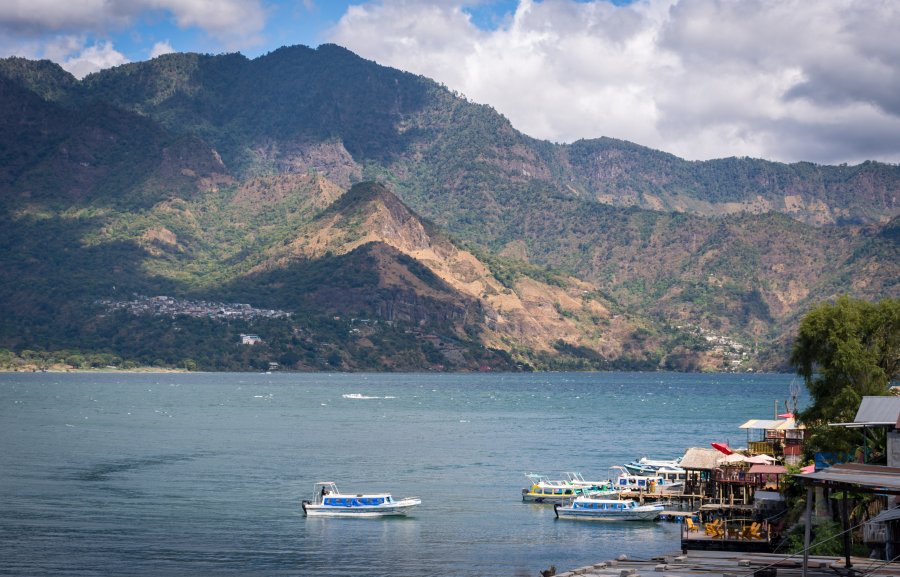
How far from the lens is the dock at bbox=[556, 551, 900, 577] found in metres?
40.8

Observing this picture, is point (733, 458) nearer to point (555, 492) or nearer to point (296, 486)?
point (555, 492)

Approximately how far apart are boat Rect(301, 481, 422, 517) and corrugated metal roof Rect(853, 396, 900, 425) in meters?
34.1

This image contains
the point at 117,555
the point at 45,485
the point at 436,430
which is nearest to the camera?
the point at 117,555

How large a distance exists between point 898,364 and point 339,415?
111m

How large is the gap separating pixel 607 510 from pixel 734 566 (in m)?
31.6

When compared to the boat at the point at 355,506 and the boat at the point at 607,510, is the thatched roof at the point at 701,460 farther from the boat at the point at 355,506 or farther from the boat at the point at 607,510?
the boat at the point at 355,506

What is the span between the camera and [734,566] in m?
46.1

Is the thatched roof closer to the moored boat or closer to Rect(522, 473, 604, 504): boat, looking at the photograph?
the moored boat

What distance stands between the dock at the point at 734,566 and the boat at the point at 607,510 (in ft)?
75.5

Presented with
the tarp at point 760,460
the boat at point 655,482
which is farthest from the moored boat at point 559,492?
the tarp at point 760,460

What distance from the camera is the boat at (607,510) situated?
76938mm

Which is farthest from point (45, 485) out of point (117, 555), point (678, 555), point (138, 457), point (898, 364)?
point (898, 364)

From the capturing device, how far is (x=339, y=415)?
170 meters

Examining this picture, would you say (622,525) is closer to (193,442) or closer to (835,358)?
(835,358)
